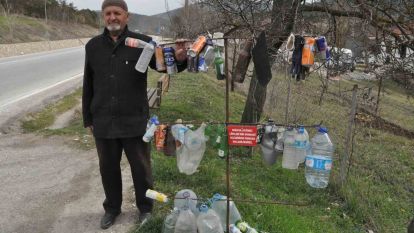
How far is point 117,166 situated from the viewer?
152 inches

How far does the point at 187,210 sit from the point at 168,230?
0.26m

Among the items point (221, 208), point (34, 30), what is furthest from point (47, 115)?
point (34, 30)

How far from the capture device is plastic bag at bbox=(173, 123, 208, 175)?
3.41 metres

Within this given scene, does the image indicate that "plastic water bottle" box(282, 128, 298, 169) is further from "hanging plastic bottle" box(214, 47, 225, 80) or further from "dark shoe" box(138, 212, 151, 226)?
"dark shoe" box(138, 212, 151, 226)

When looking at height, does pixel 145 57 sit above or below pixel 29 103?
above

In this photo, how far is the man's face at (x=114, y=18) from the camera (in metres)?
3.40

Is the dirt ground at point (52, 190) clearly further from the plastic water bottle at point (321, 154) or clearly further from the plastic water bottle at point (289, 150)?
the plastic water bottle at point (321, 154)

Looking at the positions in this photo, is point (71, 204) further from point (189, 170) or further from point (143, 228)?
point (189, 170)

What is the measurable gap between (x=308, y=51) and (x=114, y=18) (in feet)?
5.19

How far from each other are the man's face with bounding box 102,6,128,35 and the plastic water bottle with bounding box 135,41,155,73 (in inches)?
15.8

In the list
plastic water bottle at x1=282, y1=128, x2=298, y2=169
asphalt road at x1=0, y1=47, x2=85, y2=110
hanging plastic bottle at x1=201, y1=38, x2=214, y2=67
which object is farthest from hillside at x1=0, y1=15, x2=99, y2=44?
plastic water bottle at x1=282, y1=128, x2=298, y2=169

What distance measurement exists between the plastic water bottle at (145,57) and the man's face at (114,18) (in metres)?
0.40

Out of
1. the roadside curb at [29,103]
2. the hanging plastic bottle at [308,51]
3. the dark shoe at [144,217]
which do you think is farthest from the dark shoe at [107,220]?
the roadside curb at [29,103]

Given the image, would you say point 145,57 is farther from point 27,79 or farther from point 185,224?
point 27,79
